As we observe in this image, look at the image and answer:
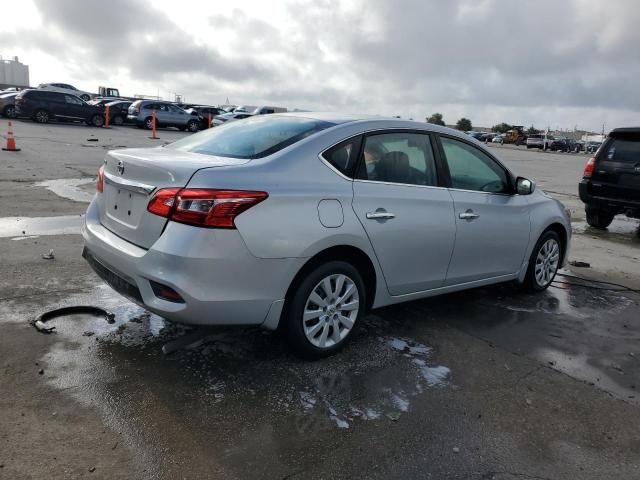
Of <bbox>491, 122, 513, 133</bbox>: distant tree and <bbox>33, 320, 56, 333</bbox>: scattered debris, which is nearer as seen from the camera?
<bbox>33, 320, 56, 333</bbox>: scattered debris

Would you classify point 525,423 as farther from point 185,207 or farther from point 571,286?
point 571,286

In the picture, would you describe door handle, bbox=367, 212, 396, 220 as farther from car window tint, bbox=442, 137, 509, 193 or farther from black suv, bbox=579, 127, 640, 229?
black suv, bbox=579, 127, 640, 229

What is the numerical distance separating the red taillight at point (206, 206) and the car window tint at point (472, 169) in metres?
2.06

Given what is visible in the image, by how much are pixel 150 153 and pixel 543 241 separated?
12.7ft

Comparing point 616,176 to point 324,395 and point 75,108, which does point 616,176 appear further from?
point 75,108

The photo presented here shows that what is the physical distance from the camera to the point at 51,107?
27750 millimetres

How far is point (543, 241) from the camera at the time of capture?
5.68 meters

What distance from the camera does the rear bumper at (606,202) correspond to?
9.02m

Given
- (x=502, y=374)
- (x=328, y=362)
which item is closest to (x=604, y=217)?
(x=502, y=374)

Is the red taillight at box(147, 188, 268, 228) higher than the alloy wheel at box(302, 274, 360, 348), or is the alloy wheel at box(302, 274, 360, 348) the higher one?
the red taillight at box(147, 188, 268, 228)

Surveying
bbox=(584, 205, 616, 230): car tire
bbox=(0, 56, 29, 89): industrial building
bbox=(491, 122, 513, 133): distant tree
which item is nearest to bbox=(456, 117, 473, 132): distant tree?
bbox=(491, 122, 513, 133): distant tree

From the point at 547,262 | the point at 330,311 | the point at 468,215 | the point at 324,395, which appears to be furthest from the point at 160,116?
the point at 324,395

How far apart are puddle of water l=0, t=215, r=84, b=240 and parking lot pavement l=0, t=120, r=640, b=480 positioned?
1.38 metres

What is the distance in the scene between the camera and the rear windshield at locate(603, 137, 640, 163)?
9023mm
